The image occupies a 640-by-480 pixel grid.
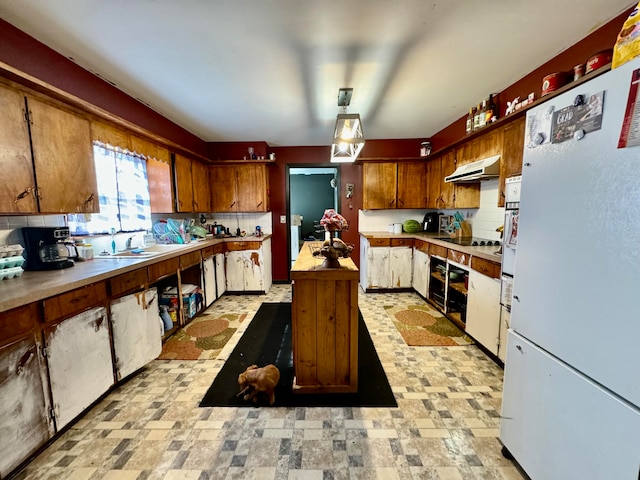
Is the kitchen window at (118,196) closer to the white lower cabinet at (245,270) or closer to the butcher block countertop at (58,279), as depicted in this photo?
the butcher block countertop at (58,279)

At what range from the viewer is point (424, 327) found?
283 cm

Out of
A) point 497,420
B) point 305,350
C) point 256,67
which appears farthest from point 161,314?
point 497,420

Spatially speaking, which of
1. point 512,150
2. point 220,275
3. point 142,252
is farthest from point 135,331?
point 512,150

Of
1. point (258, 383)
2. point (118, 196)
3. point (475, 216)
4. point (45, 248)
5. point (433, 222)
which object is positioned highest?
point (118, 196)

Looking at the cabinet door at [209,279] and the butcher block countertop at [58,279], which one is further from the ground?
the butcher block countertop at [58,279]

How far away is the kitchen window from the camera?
2.35 meters

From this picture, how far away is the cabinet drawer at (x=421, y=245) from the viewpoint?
3.51m

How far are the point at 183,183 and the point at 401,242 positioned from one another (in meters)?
3.29

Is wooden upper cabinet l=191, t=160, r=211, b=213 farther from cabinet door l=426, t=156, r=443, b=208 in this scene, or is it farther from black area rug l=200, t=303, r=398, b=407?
cabinet door l=426, t=156, r=443, b=208

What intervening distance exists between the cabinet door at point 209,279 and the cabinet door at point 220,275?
0.31 ft

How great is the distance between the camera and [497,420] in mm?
1566

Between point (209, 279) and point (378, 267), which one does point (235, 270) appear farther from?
point (378, 267)

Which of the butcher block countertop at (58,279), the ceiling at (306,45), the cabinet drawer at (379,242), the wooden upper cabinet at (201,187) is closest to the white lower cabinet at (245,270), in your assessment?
the wooden upper cabinet at (201,187)

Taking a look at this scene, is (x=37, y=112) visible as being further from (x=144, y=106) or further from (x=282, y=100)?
(x=282, y=100)
